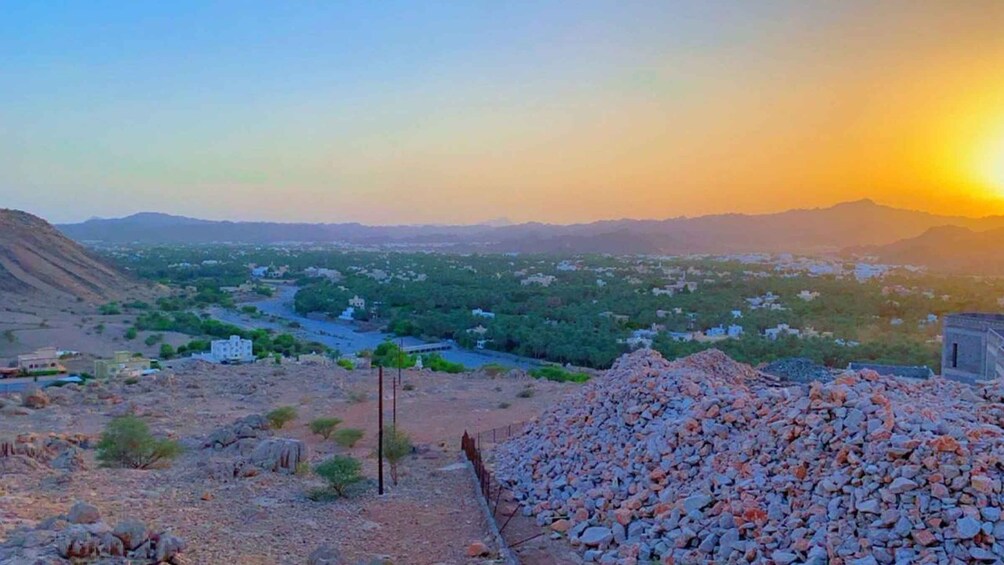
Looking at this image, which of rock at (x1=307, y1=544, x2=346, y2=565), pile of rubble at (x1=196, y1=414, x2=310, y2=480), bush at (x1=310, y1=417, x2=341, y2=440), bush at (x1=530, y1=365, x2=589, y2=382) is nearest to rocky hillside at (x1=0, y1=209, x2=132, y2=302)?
bush at (x1=530, y1=365, x2=589, y2=382)

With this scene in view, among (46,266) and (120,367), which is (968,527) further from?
(46,266)

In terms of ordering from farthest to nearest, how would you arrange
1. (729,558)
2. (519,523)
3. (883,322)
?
(883,322) < (519,523) < (729,558)

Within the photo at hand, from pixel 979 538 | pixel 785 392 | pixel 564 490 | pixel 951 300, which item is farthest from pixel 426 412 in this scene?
pixel 951 300

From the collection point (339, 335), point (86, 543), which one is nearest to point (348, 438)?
point (86, 543)

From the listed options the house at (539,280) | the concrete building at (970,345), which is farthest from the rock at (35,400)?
the house at (539,280)

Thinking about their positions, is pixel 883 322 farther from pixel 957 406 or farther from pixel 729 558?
pixel 729 558

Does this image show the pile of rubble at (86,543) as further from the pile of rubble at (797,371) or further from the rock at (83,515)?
the pile of rubble at (797,371)
